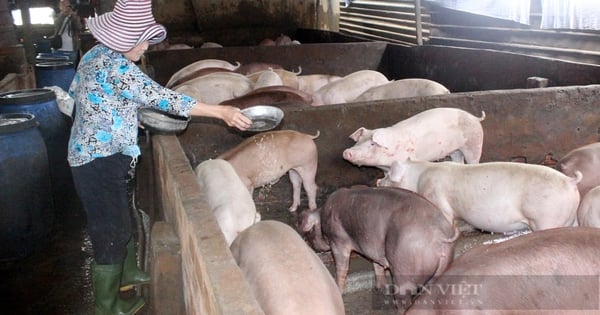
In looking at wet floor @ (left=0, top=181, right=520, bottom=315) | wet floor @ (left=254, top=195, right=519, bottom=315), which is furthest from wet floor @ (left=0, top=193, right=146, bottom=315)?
wet floor @ (left=254, top=195, right=519, bottom=315)

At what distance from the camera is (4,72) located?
790 cm

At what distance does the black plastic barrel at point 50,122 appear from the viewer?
181 inches

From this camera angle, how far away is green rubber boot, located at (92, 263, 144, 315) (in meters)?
3.05

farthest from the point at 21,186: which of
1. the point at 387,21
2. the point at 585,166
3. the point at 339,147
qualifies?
the point at 387,21

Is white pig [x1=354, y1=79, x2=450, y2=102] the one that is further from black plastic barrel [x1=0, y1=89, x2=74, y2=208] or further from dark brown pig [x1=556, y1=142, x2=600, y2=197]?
black plastic barrel [x1=0, y1=89, x2=74, y2=208]

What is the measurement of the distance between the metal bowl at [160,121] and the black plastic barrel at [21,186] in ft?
4.36

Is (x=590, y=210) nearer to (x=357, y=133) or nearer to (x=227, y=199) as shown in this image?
(x=357, y=133)

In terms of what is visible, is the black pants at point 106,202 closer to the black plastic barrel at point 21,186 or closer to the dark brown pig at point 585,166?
the black plastic barrel at point 21,186

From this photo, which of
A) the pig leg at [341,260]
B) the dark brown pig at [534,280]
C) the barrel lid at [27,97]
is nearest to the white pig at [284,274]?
the dark brown pig at [534,280]

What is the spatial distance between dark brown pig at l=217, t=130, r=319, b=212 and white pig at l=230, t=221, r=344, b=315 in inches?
57.7

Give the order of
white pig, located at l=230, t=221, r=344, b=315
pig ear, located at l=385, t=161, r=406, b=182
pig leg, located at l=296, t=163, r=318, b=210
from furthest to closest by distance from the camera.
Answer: pig leg, located at l=296, t=163, r=318, b=210, pig ear, located at l=385, t=161, r=406, b=182, white pig, located at l=230, t=221, r=344, b=315

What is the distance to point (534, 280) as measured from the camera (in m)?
2.01

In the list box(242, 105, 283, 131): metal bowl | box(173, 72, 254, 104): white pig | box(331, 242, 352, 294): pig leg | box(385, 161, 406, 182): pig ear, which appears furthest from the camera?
box(173, 72, 254, 104): white pig

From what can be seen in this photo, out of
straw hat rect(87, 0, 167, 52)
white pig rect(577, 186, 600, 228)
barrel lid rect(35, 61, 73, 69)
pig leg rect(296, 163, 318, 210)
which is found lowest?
pig leg rect(296, 163, 318, 210)
